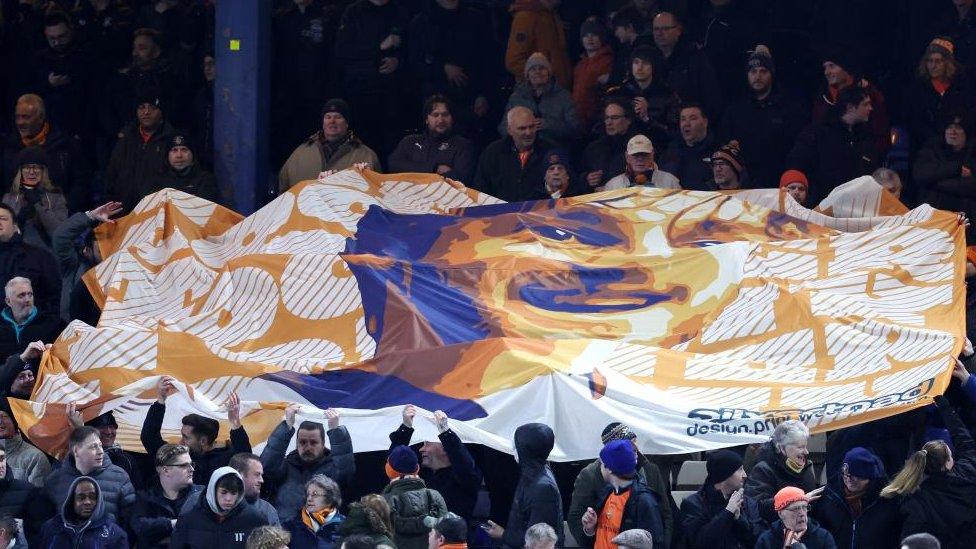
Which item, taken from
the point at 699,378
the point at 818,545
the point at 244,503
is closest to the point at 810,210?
the point at 699,378

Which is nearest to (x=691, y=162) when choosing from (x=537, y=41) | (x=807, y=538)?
(x=537, y=41)

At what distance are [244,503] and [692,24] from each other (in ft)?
25.0

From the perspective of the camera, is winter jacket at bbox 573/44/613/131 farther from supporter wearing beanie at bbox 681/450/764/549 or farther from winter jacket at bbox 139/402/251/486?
supporter wearing beanie at bbox 681/450/764/549

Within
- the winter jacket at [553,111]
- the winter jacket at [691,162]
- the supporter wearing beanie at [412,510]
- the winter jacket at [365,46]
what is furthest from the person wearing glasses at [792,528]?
the winter jacket at [365,46]

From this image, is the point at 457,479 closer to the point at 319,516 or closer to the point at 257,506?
the point at 319,516

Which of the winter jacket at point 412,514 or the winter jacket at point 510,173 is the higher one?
the winter jacket at point 510,173

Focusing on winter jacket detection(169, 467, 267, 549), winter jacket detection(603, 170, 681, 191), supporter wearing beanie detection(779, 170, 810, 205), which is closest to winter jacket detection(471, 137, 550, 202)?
winter jacket detection(603, 170, 681, 191)

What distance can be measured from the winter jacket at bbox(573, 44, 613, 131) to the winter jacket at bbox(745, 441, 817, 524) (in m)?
5.81

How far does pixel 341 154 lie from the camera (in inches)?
622

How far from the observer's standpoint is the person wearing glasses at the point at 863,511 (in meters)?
10.9

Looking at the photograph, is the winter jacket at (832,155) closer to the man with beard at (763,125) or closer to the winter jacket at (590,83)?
the man with beard at (763,125)

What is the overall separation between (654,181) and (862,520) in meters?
4.53

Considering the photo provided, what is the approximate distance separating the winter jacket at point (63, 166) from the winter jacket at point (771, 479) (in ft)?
22.2

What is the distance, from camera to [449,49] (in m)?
16.8
